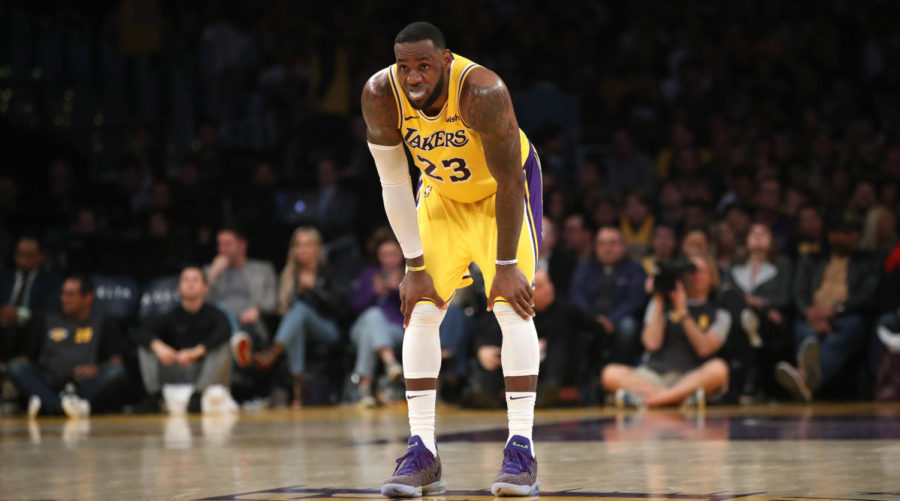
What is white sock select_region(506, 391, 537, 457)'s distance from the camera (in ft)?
14.5

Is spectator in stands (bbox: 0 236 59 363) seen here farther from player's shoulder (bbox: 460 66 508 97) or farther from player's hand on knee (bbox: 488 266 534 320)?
player's shoulder (bbox: 460 66 508 97)

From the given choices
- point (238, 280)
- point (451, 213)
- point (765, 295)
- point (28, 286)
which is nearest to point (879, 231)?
point (765, 295)

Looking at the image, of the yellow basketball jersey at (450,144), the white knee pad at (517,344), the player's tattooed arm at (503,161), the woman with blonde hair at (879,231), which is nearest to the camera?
the player's tattooed arm at (503,161)

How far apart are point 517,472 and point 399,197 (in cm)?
109

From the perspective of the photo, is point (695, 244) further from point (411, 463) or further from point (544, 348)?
point (411, 463)

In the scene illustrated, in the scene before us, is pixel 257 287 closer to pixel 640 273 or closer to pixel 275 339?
pixel 275 339

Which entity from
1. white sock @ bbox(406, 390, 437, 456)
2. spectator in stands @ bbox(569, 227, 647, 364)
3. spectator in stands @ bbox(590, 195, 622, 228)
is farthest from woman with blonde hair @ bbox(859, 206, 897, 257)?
white sock @ bbox(406, 390, 437, 456)

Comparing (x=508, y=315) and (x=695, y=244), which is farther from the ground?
(x=695, y=244)

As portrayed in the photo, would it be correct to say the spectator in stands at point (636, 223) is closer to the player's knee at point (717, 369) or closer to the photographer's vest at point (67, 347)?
the player's knee at point (717, 369)

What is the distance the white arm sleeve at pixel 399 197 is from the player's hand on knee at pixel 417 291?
0.08 metres

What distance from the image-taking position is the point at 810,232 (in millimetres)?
10516

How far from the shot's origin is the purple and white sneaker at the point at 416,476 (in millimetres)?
4227

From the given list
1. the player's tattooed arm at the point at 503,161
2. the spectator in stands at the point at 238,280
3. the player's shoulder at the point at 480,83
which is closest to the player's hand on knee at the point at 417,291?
the player's tattooed arm at the point at 503,161

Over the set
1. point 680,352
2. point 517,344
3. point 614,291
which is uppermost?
point 614,291
